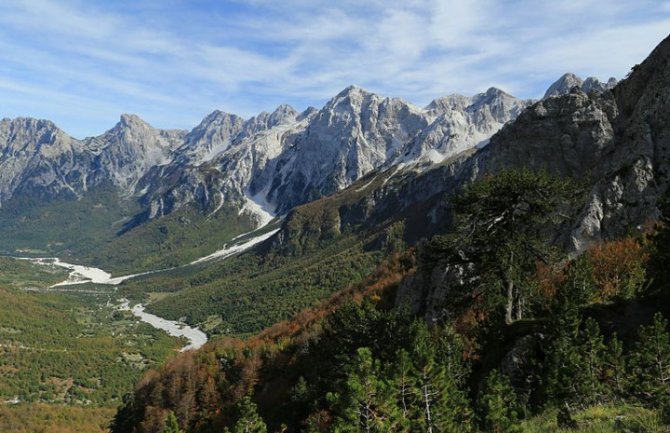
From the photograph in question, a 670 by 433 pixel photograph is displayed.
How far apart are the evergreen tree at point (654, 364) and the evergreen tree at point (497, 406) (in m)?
5.78

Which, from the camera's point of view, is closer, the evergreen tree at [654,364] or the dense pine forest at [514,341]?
the evergreen tree at [654,364]

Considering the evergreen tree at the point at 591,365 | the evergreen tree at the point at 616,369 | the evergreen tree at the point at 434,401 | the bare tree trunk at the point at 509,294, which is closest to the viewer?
the evergreen tree at the point at 616,369

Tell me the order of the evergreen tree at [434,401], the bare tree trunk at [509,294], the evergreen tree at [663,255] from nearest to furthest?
the evergreen tree at [434,401] < the evergreen tree at [663,255] < the bare tree trunk at [509,294]

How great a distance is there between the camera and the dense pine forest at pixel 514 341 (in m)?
23.0

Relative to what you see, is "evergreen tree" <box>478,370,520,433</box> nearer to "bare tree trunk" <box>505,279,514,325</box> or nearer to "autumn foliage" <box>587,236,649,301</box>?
"bare tree trunk" <box>505,279,514,325</box>

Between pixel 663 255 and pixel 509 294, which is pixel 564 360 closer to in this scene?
pixel 509 294

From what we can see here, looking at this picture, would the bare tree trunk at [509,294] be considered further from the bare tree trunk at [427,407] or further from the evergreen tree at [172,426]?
the evergreen tree at [172,426]

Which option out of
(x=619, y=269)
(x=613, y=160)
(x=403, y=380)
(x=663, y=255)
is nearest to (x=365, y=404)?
(x=403, y=380)

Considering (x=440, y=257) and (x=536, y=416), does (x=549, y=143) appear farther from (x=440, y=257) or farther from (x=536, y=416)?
(x=536, y=416)

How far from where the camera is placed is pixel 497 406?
79.2 feet

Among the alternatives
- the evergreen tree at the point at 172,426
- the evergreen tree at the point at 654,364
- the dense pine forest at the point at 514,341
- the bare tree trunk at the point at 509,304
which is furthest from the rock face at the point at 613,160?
the evergreen tree at the point at 172,426

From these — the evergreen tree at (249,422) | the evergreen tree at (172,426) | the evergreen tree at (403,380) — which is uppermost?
the evergreen tree at (403,380)

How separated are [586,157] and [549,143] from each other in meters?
7.18

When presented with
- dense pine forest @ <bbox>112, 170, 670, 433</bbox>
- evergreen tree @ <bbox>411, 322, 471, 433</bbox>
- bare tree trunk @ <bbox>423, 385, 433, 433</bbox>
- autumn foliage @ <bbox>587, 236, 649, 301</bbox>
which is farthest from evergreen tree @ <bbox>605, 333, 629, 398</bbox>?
bare tree trunk @ <bbox>423, 385, 433, 433</bbox>
